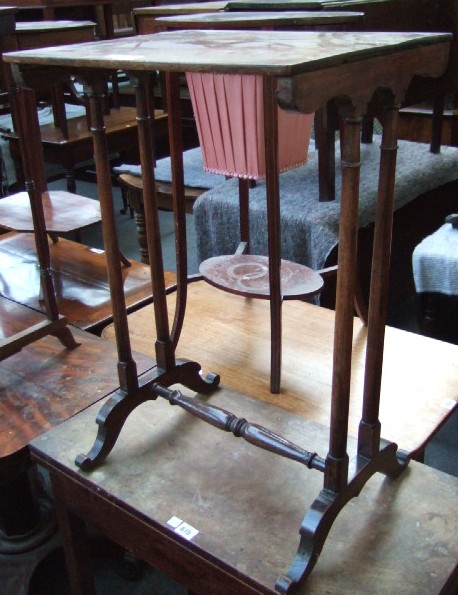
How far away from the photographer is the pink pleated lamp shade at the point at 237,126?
123 centimetres

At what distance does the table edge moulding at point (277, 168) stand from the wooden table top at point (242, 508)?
0.16 feet

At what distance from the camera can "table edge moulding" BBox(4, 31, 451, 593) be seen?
0.70 metres

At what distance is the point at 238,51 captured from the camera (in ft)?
2.52

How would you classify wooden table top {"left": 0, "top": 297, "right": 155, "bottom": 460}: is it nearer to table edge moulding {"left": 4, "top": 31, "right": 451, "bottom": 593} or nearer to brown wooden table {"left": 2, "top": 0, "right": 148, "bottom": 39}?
table edge moulding {"left": 4, "top": 31, "right": 451, "bottom": 593}

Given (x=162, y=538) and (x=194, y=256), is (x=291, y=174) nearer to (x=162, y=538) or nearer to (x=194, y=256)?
(x=194, y=256)

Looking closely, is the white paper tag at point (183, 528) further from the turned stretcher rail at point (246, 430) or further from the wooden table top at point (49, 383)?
the wooden table top at point (49, 383)

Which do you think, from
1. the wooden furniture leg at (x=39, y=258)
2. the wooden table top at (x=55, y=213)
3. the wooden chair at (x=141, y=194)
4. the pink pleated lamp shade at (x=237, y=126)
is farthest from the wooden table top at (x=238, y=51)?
the wooden chair at (x=141, y=194)

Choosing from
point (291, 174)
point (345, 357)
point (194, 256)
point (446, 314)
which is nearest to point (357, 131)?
point (345, 357)

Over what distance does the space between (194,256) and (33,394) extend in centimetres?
193

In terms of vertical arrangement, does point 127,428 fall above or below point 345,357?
below

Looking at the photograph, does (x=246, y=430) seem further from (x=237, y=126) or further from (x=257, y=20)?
(x=257, y=20)

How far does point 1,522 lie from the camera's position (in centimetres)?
146

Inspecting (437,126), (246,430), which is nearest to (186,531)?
(246,430)

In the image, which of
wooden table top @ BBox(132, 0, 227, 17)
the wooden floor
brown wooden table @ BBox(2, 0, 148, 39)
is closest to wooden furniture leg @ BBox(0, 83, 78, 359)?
the wooden floor
